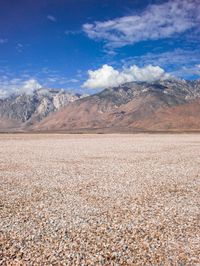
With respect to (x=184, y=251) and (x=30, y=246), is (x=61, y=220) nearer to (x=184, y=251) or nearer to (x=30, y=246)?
(x=30, y=246)

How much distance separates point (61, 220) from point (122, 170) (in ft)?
47.4

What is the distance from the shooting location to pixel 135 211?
47.8 ft

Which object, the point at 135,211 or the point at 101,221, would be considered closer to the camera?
the point at 101,221

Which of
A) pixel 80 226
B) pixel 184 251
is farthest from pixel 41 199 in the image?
pixel 184 251

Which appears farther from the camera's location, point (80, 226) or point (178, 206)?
point (178, 206)

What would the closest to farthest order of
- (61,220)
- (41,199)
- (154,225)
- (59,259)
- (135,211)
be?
1. (59,259)
2. (154,225)
3. (61,220)
4. (135,211)
5. (41,199)

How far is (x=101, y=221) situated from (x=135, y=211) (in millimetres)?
2158

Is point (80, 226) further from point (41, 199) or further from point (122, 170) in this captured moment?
point (122, 170)

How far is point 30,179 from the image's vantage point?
23141 millimetres

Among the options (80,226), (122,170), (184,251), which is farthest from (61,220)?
(122,170)

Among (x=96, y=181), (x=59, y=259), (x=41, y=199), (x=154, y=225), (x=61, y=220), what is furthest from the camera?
(x=96, y=181)

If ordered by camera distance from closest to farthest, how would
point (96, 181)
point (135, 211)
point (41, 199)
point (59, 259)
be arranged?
point (59, 259), point (135, 211), point (41, 199), point (96, 181)

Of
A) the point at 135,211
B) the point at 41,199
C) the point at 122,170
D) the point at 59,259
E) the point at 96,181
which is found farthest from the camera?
the point at 122,170

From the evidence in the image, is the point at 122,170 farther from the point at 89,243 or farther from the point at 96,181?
the point at 89,243
